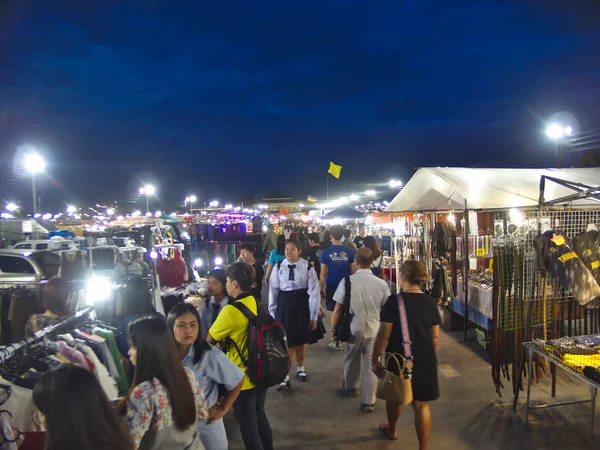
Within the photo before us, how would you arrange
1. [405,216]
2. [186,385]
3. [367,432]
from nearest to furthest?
[186,385]
[367,432]
[405,216]

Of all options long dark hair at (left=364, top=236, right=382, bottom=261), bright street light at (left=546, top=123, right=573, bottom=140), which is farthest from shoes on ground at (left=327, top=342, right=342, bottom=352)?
bright street light at (left=546, top=123, right=573, bottom=140)

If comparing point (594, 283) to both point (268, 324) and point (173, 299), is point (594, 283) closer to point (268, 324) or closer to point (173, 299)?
point (268, 324)

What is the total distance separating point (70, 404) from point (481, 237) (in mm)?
7854

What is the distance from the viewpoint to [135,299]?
15.4ft

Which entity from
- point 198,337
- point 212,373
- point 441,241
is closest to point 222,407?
point 212,373

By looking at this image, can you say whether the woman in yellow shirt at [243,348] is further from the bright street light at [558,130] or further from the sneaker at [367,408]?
the bright street light at [558,130]

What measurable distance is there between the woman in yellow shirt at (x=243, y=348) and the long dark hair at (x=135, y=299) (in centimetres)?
189

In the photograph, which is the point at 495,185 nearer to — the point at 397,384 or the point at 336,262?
the point at 336,262

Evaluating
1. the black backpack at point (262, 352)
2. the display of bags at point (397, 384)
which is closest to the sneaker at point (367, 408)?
the display of bags at point (397, 384)

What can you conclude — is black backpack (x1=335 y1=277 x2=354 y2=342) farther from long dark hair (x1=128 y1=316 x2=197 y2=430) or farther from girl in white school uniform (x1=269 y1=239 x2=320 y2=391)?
long dark hair (x1=128 y1=316 x2=197 y2=430)

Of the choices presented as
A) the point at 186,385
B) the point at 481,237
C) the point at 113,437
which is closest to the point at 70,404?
the point at 113,437

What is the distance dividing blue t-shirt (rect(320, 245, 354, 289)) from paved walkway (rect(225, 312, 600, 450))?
1381mm

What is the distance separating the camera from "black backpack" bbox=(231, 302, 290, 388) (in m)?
3.09

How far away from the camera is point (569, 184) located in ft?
14.3
